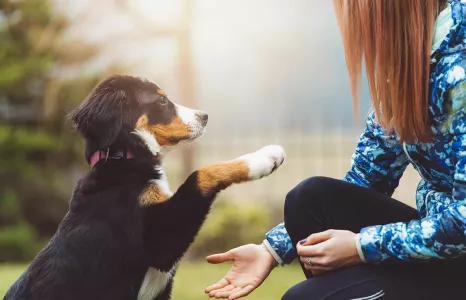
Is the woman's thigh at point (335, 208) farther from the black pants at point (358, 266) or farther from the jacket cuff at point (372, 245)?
the jacket cuff at point (372, 245)

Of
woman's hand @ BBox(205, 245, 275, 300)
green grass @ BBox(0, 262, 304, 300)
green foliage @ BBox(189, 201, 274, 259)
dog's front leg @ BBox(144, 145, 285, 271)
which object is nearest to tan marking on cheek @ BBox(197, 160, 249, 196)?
dog's front leg @ BBox(144, 145, 285, 271)

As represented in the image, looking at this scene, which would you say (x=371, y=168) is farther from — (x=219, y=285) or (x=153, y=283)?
(x=153, y=283)

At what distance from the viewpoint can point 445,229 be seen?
1.55 meters

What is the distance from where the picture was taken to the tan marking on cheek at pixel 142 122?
2.43 metres

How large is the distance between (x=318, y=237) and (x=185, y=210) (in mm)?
591

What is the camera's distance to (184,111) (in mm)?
2578

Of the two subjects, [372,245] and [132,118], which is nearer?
[372,245]

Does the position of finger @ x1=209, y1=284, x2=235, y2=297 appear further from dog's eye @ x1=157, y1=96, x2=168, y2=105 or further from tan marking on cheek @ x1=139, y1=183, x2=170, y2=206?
dog's eye @ x1=157, y1=96, x2=168, y2=105

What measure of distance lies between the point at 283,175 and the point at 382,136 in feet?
21.8

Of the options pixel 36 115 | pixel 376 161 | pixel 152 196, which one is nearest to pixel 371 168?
pixel 376 161

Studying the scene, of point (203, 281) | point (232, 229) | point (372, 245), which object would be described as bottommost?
point (232, 229)

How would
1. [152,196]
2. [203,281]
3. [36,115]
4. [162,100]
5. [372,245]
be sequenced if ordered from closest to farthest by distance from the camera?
[372,245], [152,196], [162,100], [203,281], [36,115]

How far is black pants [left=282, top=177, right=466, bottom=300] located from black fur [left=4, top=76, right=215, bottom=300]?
438mm

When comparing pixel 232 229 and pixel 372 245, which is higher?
pixel 372 245
